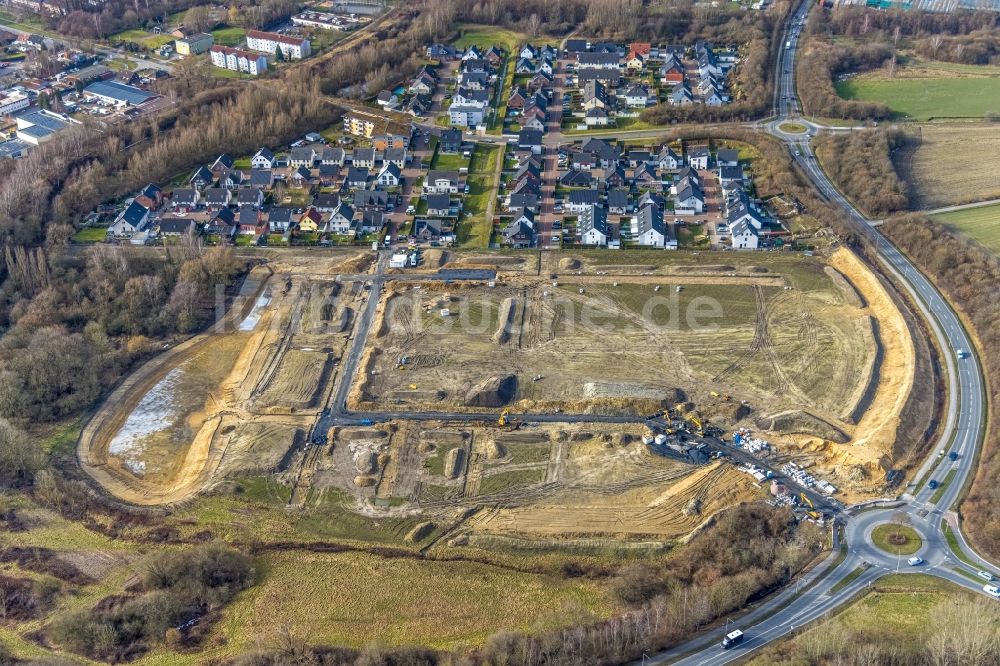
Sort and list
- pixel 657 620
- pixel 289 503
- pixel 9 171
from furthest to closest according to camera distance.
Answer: pixel 9 171 < pixel 289 503 < pixel 657 620

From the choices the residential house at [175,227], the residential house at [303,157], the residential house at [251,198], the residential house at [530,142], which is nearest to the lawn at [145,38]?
the residential house at [303,157]

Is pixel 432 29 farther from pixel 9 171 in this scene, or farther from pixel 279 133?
pixel 9 171

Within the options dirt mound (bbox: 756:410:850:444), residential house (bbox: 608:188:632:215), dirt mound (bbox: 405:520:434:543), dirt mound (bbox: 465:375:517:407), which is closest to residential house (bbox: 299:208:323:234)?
residential house (bbox: 608:188:632:215)

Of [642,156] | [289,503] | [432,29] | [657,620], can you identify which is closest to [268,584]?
[289,503]

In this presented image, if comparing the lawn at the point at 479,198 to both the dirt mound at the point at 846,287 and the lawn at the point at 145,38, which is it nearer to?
the dirt mound at the point at 846,287

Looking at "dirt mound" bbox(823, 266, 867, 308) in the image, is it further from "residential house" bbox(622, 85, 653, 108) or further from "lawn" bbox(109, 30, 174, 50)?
"lawn" bbox(109, 30, 174, 50)

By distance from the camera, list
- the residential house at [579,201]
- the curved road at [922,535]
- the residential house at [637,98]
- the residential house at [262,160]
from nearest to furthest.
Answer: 1. the curved road at [922,535]
2. the residential house at [579,201]
3. the residential house at [262,160]
4. the residential house at [637,98]

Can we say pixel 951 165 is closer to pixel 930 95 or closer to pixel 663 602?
pixel 930 95
